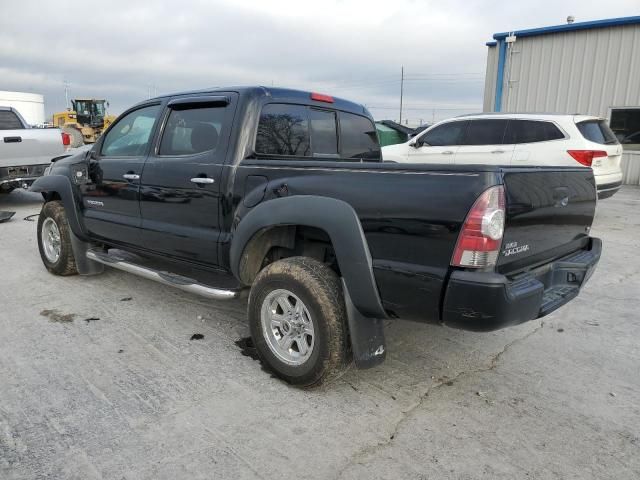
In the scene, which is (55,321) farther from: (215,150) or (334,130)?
(334,130)

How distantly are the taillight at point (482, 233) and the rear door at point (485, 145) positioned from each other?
263 inches

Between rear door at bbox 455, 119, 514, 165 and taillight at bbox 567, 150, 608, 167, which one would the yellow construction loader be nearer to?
rear door at bbox 455, 119, 514, 165

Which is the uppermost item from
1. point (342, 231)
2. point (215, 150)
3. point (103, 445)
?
point (215, 150)

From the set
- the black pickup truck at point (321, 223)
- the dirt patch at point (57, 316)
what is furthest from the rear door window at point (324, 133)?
the dirt patch at point (57, 316)

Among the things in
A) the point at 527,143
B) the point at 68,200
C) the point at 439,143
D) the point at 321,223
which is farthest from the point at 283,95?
the point at 439,143

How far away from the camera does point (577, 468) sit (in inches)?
90.8

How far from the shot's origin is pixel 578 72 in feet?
46.2

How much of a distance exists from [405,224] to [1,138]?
30.0 ft

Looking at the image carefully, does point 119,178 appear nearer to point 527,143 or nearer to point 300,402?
point 300,402

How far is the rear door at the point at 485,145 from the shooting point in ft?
28.0

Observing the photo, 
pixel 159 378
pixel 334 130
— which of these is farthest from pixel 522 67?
pixel 159 378

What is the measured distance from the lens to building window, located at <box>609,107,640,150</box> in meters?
13.6

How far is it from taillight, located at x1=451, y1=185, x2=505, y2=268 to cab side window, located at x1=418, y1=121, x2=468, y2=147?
284 inches

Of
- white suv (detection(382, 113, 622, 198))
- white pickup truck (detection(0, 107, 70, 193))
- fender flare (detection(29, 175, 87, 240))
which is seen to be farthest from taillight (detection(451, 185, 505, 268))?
white pickup truck (detection(0, 107, 70, 193))
